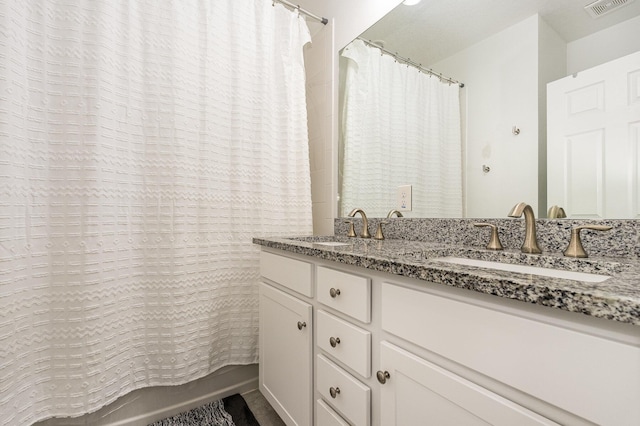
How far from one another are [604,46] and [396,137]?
0.75 meters

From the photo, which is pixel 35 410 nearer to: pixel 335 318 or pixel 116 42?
pixel 335 318

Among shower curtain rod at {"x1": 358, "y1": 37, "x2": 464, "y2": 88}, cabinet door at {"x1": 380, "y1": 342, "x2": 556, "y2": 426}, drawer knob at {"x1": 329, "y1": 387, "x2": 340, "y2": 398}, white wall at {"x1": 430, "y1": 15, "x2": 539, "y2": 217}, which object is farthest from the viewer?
shower curtain rod at {"x1": 358, "y1": 37, "x2": 464, "y2": 88}

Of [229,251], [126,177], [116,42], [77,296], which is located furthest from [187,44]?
[77,296]

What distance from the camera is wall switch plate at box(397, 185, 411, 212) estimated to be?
1.34 metres

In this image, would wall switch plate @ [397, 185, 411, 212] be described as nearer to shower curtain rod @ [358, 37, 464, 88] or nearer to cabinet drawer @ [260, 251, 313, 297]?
shower curtain rod @ [358, 37, 464, 88]

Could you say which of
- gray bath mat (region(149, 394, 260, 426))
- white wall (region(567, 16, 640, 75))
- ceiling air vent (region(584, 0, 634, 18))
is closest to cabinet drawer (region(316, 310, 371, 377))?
gray bath mat (region(149, 394, 260, 426))

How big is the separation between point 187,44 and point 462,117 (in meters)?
1.22

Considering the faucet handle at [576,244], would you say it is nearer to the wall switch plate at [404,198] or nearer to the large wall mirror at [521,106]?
the large wall mirror at [521,106]

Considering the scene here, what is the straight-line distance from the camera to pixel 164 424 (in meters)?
1.30

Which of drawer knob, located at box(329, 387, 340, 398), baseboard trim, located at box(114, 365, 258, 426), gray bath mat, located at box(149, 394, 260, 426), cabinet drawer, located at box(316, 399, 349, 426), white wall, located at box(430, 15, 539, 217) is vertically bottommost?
gray bath mat, located at box(149, 394, 260, 426)

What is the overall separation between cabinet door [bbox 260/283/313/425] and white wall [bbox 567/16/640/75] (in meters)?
1.07

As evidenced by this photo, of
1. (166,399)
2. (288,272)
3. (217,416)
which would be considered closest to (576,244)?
(288,272)

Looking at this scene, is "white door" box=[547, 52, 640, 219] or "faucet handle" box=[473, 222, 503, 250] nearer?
"white door" box=[547, 52, 640, 219]

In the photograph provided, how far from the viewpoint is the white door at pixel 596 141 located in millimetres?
748
